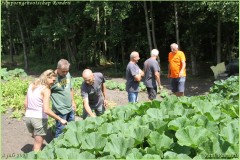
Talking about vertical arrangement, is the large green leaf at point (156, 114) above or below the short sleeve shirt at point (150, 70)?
below

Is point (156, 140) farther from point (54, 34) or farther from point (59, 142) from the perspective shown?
point (54, 34)

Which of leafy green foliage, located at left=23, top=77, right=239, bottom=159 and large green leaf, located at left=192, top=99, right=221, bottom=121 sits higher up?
large green leaf, located at left=192, top=99, right=221, bottom=121

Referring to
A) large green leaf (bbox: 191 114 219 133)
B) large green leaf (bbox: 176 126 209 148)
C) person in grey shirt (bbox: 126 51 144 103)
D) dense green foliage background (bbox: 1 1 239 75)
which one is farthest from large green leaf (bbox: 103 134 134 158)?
dense green foliage background (bbox: 1 1 239 75)

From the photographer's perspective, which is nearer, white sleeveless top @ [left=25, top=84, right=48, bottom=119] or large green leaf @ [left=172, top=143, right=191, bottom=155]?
large green leaf @ [left=172, top=143, right=191, bottom=155]

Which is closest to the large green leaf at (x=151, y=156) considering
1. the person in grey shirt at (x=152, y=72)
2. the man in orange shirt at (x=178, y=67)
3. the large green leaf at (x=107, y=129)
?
the large green leaf at (x=107, y=129)

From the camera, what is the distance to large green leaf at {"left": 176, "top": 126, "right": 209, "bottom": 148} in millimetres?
3332

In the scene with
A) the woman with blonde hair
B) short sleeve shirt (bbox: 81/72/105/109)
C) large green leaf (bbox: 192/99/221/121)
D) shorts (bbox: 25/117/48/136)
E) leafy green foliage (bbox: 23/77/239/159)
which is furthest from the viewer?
short sleeve shirt (bbox: 81/72/105/109)

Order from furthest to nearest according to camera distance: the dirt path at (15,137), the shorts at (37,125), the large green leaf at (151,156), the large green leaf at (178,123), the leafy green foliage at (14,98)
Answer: the leafy green foliage at (14,98) → the dirt path at (15,137) → the shorts at (37,125) → the large green leaf at (178,123) → the large green leaf at (151,156)

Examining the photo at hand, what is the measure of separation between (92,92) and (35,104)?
3.52 feet

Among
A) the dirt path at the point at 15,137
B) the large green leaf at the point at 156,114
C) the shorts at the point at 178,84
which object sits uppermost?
the large green leaf at the point at 156,114

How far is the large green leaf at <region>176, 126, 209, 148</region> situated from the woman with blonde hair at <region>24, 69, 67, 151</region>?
276cm

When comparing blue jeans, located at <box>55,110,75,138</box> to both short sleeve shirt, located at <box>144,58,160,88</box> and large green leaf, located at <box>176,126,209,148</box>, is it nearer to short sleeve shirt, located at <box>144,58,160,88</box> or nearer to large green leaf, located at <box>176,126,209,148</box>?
short sleeve shirt, located at <box>144,58,160,88</box>

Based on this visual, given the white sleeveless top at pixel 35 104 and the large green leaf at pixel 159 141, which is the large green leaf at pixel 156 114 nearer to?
the large green leaf at pixel 159 141

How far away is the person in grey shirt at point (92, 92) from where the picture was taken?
599 centimetres
